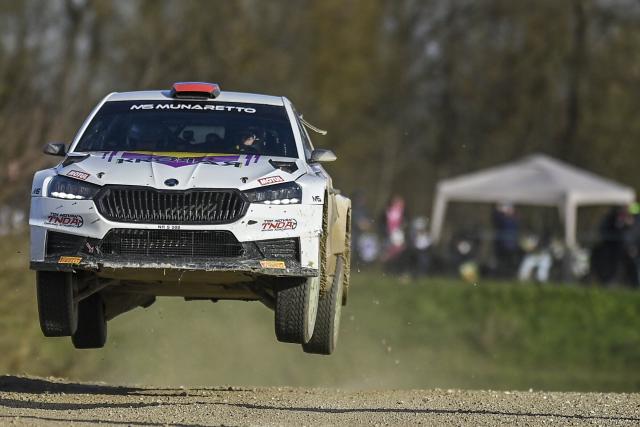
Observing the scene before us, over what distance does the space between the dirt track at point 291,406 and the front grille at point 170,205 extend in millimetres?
1340

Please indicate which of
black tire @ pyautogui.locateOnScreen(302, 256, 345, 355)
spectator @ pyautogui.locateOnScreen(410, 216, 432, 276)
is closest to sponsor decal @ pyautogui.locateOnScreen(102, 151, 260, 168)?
black tire @ pyautogui.locateOnScreen(302, 256, 345, 355)

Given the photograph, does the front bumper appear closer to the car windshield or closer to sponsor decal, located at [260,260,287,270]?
sponsor decal, located at [260,260,287,270]

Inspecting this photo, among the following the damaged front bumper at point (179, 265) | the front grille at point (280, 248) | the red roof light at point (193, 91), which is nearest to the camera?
the damaged front bumper at point (179, 265)

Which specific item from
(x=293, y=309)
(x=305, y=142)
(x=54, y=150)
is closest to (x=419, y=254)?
(x=305, y=142)

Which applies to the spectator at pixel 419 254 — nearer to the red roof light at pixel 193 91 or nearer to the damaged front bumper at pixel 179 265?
the red roof light at pixel 193 91

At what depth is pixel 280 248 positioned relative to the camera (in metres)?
9.14

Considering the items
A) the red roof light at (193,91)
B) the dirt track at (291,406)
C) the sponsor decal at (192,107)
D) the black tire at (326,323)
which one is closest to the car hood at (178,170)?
the sponsor decal at (192,107)

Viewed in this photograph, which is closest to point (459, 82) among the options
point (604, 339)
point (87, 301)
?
point (604, 339)

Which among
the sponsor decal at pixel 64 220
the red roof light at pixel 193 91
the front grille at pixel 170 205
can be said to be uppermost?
the red roof light at pixel 193 91

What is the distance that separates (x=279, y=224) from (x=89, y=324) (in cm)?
255

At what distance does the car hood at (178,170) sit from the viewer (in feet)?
29.9

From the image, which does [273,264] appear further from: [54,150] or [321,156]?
[54,150]

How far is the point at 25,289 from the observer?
16188 mm

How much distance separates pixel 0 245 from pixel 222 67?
24309mm
